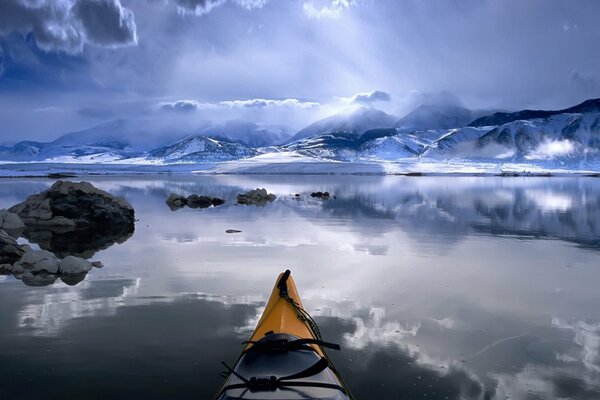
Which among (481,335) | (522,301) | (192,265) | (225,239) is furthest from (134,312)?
(225,239)

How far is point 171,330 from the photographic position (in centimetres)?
885

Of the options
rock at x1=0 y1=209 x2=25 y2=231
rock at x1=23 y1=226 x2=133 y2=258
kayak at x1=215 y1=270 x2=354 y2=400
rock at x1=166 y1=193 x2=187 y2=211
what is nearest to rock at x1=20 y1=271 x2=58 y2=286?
rock at x1=23 y1=226 x2=133 y2=258

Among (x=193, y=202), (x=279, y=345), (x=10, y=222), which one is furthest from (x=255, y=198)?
(x=279, y=345)

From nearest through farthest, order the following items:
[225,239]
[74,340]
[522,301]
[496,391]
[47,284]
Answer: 1. [496,391]
2. [74,340]
3. [522,301]
4. [47,284]
5. [225,239]

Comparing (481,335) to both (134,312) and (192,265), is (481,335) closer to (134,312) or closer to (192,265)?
(134,312)

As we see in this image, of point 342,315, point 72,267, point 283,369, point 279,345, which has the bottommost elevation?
point 342,315

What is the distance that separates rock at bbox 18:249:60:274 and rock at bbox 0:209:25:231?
9.69 metres

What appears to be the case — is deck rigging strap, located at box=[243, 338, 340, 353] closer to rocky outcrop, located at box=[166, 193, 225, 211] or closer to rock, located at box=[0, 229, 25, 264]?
rock, located at box=[0, 229, 25, 264]

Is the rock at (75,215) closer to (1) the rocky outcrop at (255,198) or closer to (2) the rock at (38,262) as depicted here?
(2) the rock at (38,262)

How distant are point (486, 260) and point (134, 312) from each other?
1028 centimetres

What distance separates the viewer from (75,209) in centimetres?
2491

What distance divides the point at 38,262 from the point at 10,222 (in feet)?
35.3

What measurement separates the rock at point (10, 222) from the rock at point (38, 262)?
9691 mm

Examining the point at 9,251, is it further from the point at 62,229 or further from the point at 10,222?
the point at 10,222
